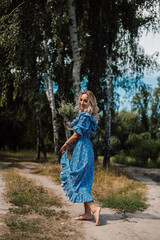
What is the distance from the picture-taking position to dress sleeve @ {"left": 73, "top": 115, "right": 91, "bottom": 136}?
15.2 feet

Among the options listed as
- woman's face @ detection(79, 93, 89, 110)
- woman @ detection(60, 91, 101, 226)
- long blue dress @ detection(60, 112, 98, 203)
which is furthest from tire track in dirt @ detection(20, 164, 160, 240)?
woman's face @ detection(79, 93, 89, 110)

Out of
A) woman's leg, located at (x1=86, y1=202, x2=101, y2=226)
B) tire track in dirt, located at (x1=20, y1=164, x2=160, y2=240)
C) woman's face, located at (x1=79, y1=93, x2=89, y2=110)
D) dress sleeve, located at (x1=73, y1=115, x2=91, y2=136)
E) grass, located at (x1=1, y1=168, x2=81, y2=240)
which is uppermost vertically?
woman's face, located at (x1=79, y1=93, x2=89, y2=110)

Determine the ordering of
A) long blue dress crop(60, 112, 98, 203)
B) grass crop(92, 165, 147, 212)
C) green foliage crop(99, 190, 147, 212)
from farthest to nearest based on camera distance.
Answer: grass crop(92, 165, 147, 212), green foliage crop(99, 190, 147, 212), long blue dress crop(60, 112, 98, 203)

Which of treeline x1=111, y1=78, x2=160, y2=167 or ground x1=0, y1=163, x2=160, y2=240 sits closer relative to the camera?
ground x1=0, y1=163, x2=160, y2=240

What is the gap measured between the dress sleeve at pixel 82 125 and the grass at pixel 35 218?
5.14 ft

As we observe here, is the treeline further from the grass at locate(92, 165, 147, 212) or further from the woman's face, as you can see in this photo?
the woman's face

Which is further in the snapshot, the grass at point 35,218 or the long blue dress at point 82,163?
the long blue dress at point 82,163

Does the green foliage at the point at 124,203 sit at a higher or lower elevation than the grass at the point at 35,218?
lower

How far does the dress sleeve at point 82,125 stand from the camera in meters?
4.64

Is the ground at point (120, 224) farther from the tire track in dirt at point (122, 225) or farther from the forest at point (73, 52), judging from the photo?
the forest at point (73, 52)

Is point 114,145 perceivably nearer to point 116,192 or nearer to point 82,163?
point 116,192

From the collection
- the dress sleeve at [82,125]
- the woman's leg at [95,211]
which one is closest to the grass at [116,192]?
the woman's leg at [95,211]

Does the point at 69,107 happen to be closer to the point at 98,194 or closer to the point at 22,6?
the point at 98,194

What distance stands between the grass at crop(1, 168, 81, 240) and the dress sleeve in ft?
5.14
